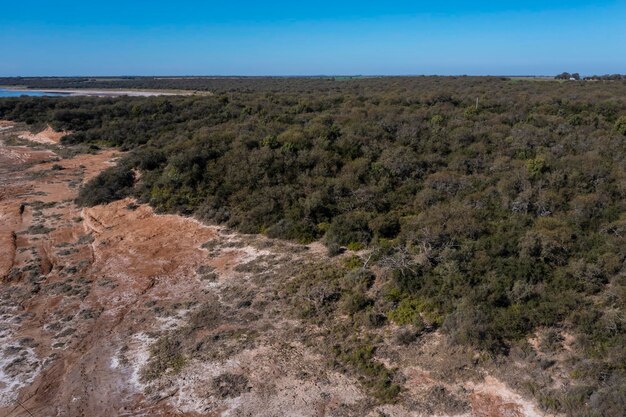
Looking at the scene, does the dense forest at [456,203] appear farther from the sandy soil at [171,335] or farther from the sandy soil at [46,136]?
the sandy soil at [46,136]

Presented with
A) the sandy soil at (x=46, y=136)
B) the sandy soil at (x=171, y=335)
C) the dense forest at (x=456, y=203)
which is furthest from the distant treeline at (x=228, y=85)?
the sandy soil at (x=171, y=335)

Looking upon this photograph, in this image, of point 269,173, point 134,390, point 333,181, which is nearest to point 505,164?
point 333,181

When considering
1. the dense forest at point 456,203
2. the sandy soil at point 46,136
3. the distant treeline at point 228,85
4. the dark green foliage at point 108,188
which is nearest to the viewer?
the dense forest at point 456,203

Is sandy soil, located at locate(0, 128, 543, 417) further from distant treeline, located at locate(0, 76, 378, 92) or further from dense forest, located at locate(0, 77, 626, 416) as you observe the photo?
distant treeline, located at locate(0, 76, 378, 92)

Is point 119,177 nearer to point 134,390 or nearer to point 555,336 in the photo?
point 134,390

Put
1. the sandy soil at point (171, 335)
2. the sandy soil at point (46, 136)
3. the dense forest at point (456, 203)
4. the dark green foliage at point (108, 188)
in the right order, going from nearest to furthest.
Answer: the sandy soil at point (171, 335), the dense forest at point (456, 203), the dark green foliage at point (108, 188), the sandy soil at point (46, 136)

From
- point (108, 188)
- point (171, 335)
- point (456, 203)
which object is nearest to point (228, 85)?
point (108, 188)

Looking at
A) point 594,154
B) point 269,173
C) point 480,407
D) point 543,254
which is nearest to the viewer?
point 480,407
